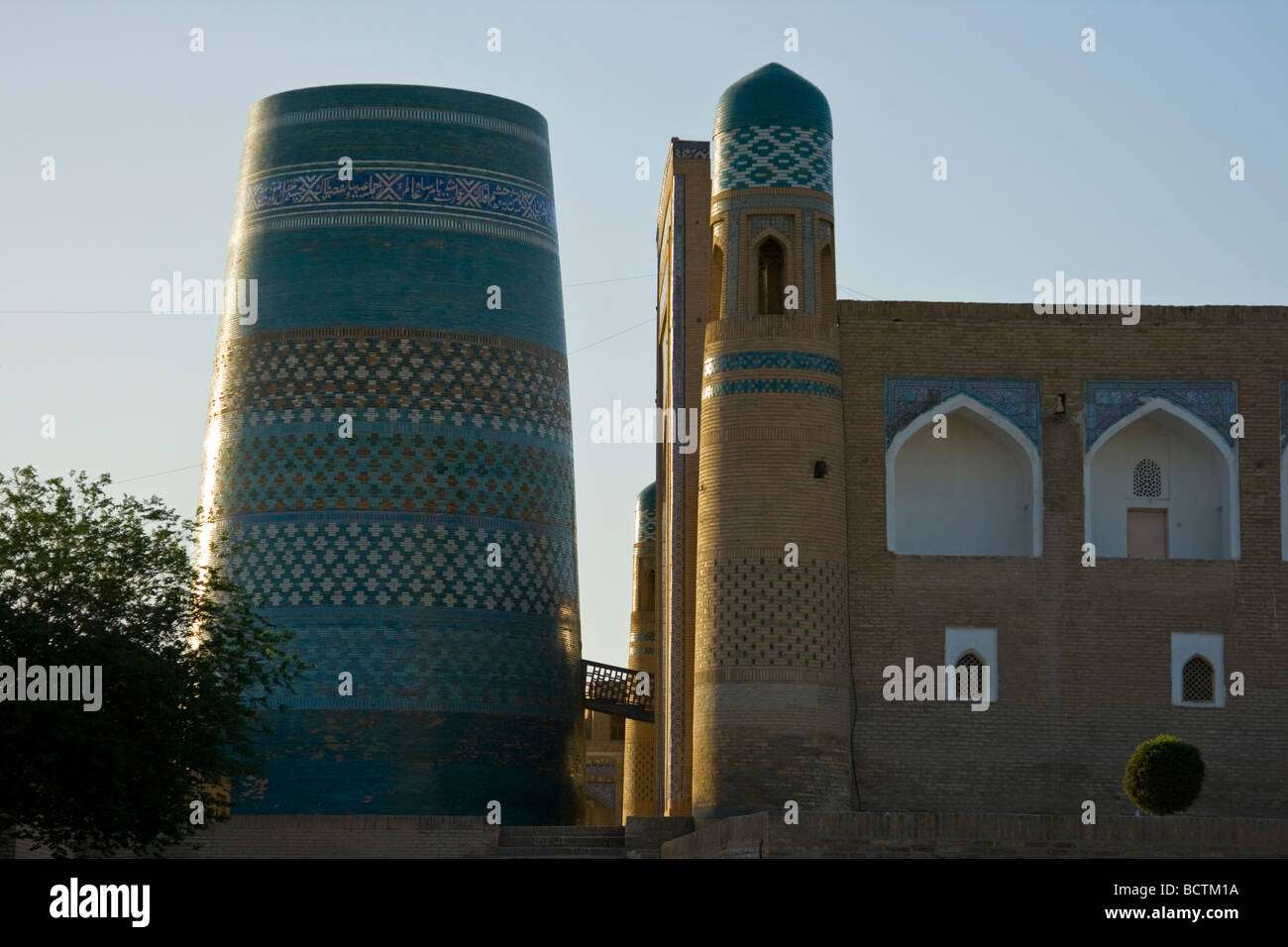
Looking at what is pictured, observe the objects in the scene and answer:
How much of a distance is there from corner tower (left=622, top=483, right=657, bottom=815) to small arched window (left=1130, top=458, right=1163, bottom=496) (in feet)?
17.4

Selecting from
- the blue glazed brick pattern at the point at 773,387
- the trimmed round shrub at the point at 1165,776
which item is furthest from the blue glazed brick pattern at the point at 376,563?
the trimmed round shrub at the point at 1165,776

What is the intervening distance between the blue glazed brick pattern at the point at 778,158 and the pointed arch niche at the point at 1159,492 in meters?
2.69

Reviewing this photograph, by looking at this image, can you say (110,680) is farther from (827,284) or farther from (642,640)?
(642,640)

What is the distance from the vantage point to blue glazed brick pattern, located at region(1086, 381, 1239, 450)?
17.2 metres

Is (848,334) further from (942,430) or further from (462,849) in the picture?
(462,849)

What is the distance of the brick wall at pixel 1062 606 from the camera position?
1661 centimetres

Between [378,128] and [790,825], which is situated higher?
[378,128]

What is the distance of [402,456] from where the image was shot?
18344mm

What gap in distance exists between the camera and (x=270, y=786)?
58.3ft

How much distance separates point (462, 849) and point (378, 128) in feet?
18.2

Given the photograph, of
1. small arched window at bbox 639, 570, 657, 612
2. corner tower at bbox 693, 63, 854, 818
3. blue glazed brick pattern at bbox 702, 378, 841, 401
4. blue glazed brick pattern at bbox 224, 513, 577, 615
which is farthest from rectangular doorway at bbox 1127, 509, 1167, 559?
small arched window at bbox 639, 570, 657, 612
